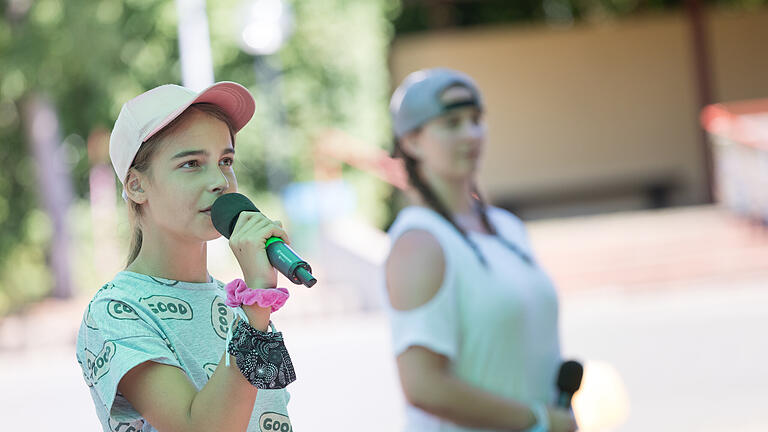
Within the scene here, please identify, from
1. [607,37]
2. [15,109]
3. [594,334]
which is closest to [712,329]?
[594,334]

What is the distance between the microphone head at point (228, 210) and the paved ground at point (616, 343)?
6.88 ft

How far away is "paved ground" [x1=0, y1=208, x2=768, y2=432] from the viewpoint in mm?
7906

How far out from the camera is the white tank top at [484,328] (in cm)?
259

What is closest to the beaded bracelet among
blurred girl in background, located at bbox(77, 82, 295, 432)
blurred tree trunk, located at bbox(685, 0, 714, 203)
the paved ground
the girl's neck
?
blurred girl in background, located at bbox(77, 82, 295, 432)

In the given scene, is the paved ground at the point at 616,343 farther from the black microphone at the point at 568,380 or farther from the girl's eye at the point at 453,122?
the girl's eye at the point at 453,122

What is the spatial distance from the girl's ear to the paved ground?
6.86 feet

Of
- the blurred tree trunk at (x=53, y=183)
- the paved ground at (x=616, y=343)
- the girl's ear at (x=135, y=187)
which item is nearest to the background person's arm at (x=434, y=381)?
the girl's ear at (x=135, y=187)

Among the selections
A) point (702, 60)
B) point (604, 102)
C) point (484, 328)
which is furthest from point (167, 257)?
point (604, 102)

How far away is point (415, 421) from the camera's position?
264 centimetres

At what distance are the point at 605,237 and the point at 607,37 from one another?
7052 millimetres

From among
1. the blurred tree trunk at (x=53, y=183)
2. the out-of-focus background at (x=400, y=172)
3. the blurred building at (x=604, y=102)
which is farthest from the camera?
the blurred building at (x=604, y=102)

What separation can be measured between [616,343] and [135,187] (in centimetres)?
866

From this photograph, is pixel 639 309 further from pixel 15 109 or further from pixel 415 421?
pixel 15 109

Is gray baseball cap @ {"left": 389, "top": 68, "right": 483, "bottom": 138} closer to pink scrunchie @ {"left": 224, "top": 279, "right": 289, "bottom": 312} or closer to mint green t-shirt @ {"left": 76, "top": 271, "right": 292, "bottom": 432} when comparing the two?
mint green t-shirt @ {"left": 76, "top": 271, "right": 292, "bottom": 432}
